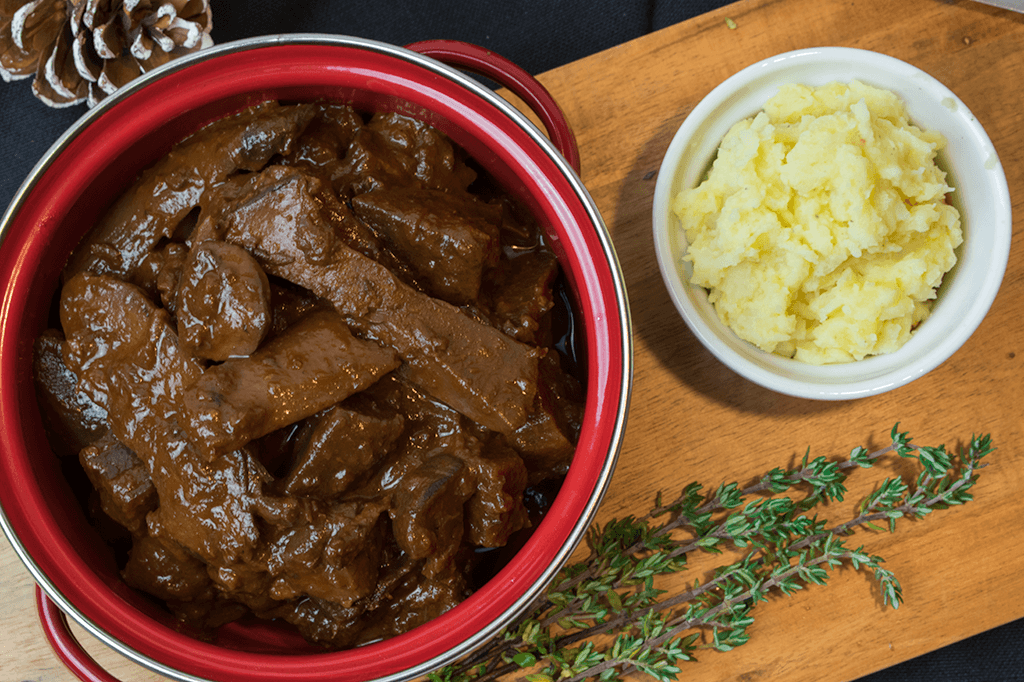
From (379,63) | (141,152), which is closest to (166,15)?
(141,152)

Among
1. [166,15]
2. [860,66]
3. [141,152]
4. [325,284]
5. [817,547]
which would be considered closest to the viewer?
[325,284]

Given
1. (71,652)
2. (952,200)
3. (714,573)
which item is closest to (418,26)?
(952,200)

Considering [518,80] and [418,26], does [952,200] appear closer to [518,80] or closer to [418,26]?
[518,80]

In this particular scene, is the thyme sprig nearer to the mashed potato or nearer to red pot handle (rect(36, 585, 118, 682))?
the mashed potato

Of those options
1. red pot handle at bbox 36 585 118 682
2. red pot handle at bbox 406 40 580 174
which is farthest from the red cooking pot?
red pot handle at bbox 406 40 580 174

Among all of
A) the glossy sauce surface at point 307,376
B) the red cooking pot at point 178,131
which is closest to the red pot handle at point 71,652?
the red cooking pot at point 178,131

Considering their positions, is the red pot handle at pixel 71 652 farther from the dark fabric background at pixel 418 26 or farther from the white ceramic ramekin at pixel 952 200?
the white ceramic ramekin at pixel 952 200

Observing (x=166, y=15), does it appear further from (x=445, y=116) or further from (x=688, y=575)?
(x=688, y=575)
